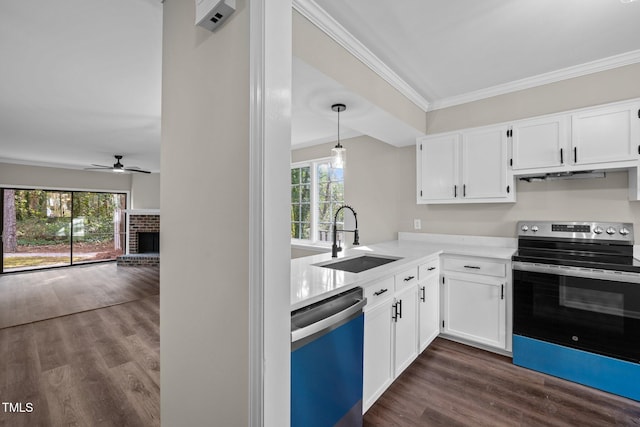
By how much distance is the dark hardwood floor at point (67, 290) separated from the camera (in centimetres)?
378

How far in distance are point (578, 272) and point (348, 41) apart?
2318 mm

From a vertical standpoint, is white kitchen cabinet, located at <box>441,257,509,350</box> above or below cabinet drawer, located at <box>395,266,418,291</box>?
below

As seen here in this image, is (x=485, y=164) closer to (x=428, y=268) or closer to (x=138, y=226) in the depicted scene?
(x=428, y=268)

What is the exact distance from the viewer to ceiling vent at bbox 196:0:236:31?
101 centimetres

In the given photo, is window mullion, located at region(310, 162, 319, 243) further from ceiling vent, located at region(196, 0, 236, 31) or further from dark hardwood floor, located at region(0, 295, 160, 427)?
ceiling vent, located at region(196, 0, 236, 31)

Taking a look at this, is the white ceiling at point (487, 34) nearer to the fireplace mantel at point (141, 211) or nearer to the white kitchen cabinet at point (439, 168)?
the white kitchen cabinet at point (439, 168)

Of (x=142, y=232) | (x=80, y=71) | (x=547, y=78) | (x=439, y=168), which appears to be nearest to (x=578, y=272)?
(x=439, y=168)

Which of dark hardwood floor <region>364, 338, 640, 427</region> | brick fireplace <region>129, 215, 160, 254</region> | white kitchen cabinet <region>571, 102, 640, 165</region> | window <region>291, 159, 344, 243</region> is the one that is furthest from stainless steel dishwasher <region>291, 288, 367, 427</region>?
brick fireplace <region>129, 215, 160, 254</region>

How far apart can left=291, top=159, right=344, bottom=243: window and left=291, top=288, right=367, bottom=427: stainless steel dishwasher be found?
2827mm

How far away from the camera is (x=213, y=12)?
3.43ft

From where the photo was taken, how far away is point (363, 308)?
1.61 metres

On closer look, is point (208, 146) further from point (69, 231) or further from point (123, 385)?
point (69, 231)

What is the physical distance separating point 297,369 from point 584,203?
2.77 metres

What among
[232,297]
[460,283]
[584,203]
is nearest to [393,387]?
[460,283]
